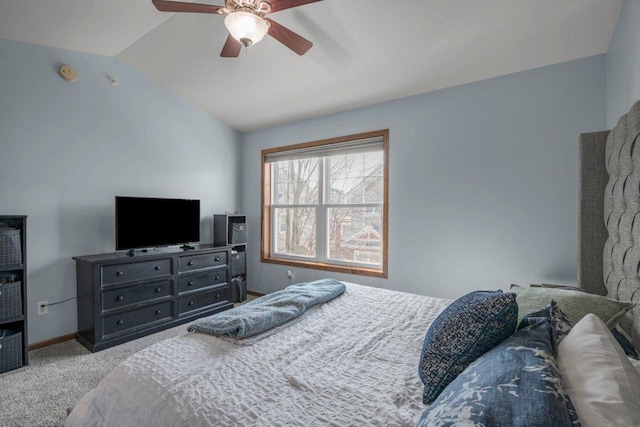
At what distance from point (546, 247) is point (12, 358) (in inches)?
172

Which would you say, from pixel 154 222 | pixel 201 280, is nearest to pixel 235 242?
pixel 201 280

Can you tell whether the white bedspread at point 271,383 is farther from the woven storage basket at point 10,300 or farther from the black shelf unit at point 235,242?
the black shelf unit at point 235,242

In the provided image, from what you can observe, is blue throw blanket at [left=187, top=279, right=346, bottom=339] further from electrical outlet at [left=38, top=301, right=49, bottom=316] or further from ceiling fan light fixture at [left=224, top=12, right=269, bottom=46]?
electrical outlet at [left=38, top=301, right=49, bottom=316]

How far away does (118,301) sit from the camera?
106 inches

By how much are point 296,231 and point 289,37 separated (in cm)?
261

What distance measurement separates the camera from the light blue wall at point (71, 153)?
8.34 ft

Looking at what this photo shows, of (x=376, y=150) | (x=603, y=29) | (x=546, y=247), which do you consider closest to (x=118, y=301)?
(x=376, y=150)

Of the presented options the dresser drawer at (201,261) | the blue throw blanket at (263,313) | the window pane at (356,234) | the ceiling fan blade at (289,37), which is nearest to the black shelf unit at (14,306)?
the dresser drawer at (201,261)

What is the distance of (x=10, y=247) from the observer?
222 centimetres

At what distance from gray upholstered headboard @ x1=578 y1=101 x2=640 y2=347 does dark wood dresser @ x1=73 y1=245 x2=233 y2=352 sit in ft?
11.2

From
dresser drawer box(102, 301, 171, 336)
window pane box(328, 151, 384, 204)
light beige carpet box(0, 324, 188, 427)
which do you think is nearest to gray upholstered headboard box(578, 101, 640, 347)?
window pane box(328, 151, 384, 204)

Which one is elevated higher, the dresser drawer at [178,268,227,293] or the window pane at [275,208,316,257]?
the window pane at [275,208,316,257]

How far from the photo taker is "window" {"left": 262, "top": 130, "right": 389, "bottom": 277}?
3.41 meters

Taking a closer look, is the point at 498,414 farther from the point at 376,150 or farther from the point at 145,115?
the point at 145,115
